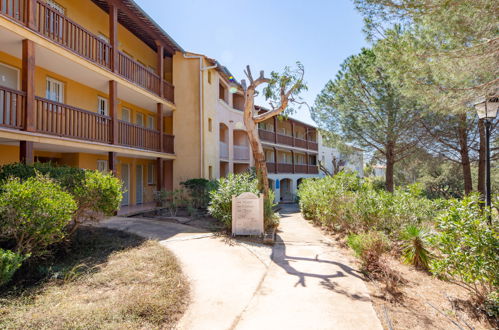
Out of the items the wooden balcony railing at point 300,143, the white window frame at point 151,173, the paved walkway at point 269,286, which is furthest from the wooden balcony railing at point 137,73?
the wooden balcony railing at point 300,143

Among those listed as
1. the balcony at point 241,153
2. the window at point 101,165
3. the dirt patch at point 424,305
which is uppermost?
the balcony at point 241,153

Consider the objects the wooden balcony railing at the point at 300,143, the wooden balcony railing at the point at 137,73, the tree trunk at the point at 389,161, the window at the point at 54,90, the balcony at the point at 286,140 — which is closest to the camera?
the window at the point at 54,90

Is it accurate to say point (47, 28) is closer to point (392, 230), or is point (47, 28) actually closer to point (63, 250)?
point (63, 250)

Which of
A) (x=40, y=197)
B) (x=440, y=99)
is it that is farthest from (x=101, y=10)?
(x=440, y=99)

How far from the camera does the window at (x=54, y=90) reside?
9875mm

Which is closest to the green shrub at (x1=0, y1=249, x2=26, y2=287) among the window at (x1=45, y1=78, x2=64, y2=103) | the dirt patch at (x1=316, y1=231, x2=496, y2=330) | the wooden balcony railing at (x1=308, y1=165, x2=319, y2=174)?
the dirt patch at (x1=316, y1=231, x2=496, y2=330)

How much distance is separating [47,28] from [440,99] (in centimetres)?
1225

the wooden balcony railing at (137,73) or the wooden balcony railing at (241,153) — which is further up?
the wooden balcony railing at (137,73)

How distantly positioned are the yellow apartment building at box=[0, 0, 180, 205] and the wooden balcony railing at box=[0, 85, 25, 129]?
0.02 metres

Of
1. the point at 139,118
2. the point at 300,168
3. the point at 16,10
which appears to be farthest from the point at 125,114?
the point at 300,168

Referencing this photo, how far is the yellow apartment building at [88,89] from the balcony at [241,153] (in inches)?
226

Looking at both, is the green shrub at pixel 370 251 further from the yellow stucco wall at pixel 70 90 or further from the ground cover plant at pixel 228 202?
the yellow stucco wall at pixel 70 90

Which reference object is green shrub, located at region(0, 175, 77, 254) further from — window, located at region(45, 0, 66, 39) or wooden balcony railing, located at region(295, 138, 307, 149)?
wooden balcony railing, located at region(295, 138, 307, 149)

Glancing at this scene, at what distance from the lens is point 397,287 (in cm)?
474
